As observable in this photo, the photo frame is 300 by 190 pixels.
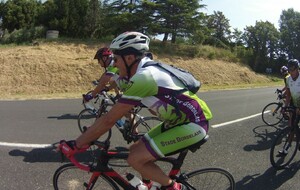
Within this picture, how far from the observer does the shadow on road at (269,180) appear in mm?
5754

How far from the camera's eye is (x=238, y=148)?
7969 millimetres

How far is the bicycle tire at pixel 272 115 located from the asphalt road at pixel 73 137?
236 mm

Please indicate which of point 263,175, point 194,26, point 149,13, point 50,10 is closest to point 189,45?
point 194,26

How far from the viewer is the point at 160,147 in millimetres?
3879

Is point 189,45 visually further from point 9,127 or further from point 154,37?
point 9,127

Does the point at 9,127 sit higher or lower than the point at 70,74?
higher

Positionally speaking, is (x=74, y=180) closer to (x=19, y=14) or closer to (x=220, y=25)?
(x=19, y=14)

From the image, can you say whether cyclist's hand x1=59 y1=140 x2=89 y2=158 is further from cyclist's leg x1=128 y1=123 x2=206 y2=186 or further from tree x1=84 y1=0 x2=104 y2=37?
tree x1=84 y1=0 x2=104 y2=37

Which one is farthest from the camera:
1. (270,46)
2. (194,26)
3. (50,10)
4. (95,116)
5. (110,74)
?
(270,46)

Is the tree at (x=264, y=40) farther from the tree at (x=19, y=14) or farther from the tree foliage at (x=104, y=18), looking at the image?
the tree at (x=19, y=14)

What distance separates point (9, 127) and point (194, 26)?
94.5 feet

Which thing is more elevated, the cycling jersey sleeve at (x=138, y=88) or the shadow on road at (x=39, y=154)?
the cycling jersey sleeve at (x=138, y=88)

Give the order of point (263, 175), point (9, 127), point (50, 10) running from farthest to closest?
point (50, 10) < point (9, 127) < point (263, 175)

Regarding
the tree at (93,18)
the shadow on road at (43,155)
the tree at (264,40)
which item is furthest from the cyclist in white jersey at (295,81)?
the tree at (264,40)
